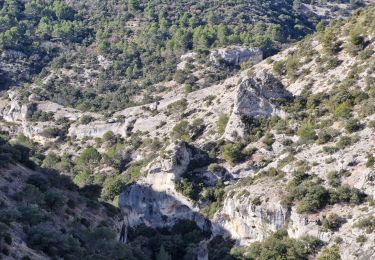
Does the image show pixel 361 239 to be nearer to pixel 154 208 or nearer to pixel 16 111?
pixel 154 208

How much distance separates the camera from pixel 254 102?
71562mm

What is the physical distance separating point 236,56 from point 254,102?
37677 mm

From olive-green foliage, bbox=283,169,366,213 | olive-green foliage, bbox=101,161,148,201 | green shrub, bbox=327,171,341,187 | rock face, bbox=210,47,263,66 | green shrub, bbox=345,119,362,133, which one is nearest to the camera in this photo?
olive-green foliage, bbox=283,169,366,213

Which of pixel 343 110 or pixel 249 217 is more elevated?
pixel 343 110

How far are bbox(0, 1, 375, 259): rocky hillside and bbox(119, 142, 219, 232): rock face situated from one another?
0.12m

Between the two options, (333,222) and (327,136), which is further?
(327,136)

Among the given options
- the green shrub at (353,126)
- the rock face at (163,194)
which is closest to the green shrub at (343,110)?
the green shrub at (353,126)

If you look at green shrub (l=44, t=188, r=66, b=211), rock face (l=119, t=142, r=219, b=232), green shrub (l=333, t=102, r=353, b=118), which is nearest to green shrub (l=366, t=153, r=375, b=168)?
green shrub (l=333, t=102, r=353, b=118)

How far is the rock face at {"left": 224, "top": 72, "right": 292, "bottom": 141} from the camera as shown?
70.9 m

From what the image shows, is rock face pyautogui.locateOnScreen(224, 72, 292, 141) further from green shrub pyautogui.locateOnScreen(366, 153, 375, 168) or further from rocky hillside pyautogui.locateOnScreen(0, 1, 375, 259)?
green shrub pyautogui.locateOnScreen(366, 153, 375, 168)

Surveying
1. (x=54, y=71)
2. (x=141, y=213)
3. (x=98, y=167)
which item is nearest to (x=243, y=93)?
(x=141, y=213)

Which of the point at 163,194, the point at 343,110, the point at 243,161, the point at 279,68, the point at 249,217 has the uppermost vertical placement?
the point at 343,110

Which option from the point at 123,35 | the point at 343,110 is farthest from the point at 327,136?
the point at 123,35

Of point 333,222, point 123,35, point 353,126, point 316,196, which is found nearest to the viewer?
point 333,222
